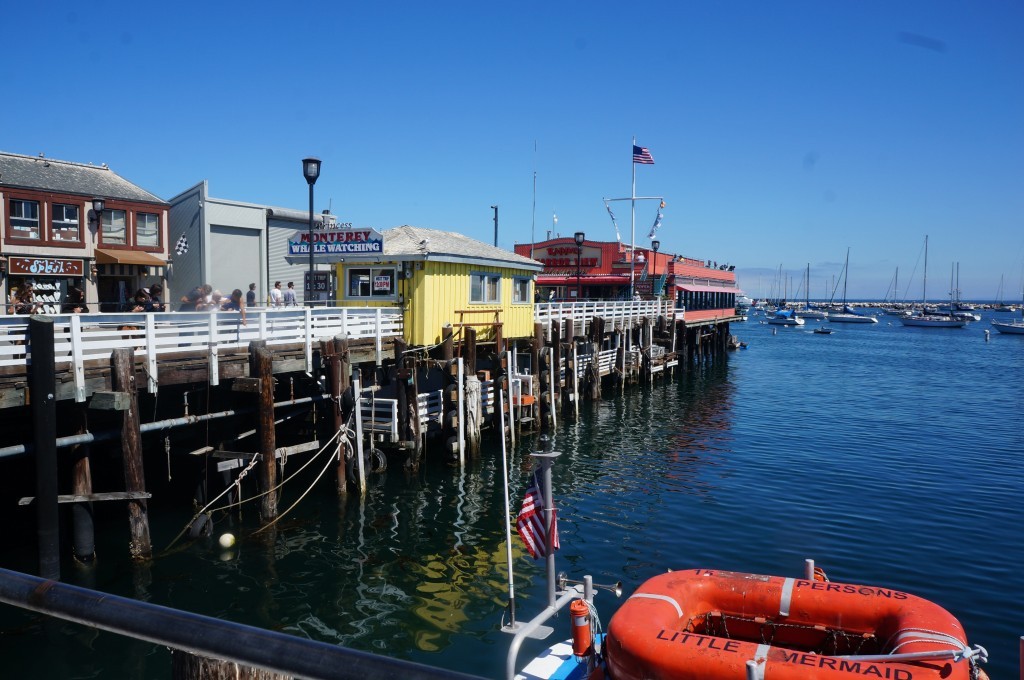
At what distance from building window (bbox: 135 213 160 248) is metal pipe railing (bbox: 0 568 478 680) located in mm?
34397

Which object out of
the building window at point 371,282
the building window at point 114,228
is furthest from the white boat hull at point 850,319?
the building window at point 114,228

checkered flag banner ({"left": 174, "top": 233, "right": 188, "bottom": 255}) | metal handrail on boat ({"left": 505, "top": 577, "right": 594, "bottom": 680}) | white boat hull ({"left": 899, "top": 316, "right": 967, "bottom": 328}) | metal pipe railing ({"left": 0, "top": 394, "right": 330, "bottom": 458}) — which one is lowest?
white boat hull ({"left": 899, "top": 316, "right": 967, "bottom": 328})

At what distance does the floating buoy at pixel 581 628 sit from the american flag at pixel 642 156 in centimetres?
4127

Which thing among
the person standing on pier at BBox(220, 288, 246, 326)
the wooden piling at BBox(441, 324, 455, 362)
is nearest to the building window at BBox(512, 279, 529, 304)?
the wooden piling at BBox(441, 324, 455, 362)

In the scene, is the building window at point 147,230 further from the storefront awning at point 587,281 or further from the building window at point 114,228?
the storefront awning at point 587,281

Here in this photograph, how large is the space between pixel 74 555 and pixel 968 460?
2545cm

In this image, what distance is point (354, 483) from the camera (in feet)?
62.7

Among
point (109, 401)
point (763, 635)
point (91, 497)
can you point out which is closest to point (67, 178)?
point (109, 401)

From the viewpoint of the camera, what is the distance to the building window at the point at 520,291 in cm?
2861

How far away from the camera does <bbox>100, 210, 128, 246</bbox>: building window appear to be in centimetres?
3167

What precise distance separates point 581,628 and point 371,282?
56.8 feet

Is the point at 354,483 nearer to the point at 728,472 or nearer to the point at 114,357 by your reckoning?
the point at 114,357

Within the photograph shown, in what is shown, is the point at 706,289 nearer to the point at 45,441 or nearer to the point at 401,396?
the point at 401,396

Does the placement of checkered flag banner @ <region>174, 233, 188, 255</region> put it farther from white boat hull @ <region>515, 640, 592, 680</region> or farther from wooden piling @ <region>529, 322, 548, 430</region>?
white boat hull @ <region>515, 640, 592, 680</region>
